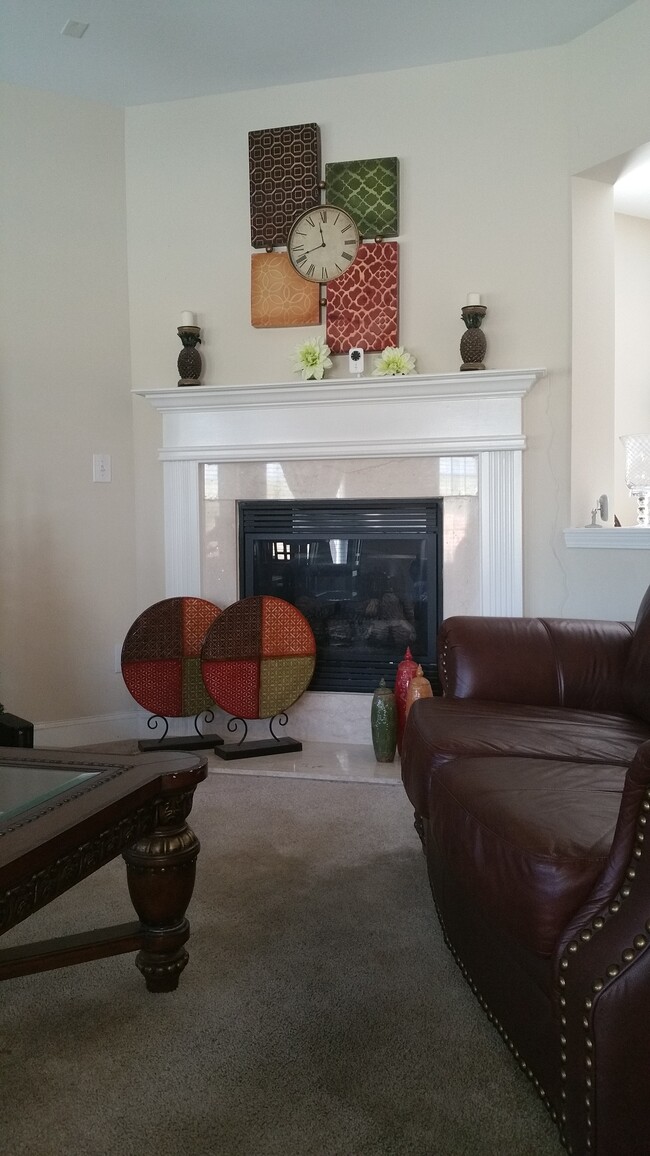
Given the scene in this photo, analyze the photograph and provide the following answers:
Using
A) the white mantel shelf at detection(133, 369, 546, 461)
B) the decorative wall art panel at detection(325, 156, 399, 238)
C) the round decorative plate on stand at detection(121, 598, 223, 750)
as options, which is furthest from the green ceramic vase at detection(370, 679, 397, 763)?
the decorative wall art panel at detection(325, 156, 399, 238)

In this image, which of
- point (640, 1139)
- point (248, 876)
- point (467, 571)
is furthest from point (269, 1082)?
point (467, 571)

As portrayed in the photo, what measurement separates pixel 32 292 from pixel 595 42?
2382mm

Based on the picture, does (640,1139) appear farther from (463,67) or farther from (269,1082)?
(463,67)

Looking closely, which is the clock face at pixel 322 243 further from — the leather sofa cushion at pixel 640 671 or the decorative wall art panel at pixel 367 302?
the leather sofa cushion at pixel 640 671

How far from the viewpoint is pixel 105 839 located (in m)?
1.34

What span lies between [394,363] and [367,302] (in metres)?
0.32

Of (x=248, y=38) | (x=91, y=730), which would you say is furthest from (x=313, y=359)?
(x=91, y=730)

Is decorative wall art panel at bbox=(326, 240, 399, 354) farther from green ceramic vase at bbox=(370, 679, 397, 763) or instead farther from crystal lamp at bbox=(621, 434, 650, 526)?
green ceramic vase at bbox=(370, 679, 397, 763)

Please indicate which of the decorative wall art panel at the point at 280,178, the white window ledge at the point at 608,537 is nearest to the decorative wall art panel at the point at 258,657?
the white window ledge at the point at 608,537

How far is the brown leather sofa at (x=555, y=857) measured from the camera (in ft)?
3.36

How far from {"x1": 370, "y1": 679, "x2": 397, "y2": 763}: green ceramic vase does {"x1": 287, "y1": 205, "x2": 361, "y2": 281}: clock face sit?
1742 mm

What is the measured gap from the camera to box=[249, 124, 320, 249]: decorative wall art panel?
3.46m

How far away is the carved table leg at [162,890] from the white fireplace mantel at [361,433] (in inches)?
80.4

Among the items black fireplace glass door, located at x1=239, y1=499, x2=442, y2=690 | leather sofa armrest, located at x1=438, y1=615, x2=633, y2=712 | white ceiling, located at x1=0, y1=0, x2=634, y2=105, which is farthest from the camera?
black fireplace glass door, located at x1=239, y1=499, x2=442, y2=690
